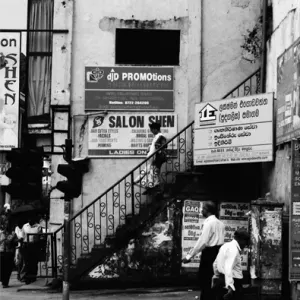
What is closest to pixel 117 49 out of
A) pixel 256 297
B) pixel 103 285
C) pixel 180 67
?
pixel 180 67

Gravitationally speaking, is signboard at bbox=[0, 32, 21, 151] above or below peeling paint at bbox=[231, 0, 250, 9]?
below

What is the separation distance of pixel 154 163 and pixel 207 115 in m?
1.71

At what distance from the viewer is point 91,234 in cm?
1895

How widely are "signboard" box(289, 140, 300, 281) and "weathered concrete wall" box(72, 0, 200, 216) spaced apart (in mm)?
5409

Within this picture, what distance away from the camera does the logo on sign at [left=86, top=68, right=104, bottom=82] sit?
19469 millimetres

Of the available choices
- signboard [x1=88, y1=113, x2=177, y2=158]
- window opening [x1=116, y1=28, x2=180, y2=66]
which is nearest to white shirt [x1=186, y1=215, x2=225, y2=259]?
signboard [x1=88, y1=113, x2=177, y2=158]

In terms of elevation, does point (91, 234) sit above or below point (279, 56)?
below

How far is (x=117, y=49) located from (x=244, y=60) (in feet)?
9.69

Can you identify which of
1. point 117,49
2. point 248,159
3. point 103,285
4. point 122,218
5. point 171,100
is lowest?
point 103,285

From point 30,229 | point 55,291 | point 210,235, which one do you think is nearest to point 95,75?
point 30,229

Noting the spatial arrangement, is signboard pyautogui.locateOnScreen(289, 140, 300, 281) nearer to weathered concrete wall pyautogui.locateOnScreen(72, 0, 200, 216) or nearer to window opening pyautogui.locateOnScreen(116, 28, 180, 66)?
weathered concrete wall pyautogui.locateOnScreen(72, 0, 200, 216)

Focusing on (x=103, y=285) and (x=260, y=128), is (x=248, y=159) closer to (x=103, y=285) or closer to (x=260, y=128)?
(x=260, y=128)

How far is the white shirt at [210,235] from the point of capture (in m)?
13.3

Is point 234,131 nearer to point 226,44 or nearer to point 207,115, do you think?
point 207,115
